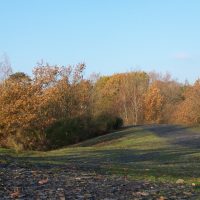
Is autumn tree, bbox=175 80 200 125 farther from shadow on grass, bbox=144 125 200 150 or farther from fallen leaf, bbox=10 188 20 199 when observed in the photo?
fallen leaf, bbox=10 188 20 199

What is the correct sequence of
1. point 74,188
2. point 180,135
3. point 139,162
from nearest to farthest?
point 74,188, point 139,162, point 180,135

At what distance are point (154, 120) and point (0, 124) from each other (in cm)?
3653

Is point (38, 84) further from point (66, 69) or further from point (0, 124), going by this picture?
point (66, 69)

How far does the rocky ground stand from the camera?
9.91 metres

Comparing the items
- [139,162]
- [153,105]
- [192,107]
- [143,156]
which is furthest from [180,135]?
[153,105]

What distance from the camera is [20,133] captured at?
142 feet

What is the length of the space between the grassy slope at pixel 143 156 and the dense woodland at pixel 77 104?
19.9ft

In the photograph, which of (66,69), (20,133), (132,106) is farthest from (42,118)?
(132,106)

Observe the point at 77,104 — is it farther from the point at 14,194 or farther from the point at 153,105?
the point at 14,194

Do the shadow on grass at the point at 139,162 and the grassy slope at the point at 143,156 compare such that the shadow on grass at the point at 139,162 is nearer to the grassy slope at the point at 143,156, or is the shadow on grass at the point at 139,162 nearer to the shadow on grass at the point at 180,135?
the grassy slope at the point at 143,156

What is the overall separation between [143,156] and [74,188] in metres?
16.3

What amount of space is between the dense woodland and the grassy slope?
6.08 meters

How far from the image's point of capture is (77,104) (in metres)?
59.5

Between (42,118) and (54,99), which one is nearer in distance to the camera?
(42,118)
